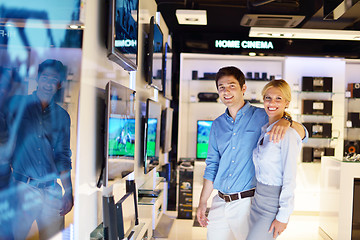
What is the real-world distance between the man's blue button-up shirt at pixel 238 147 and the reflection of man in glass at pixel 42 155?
135 centimetres

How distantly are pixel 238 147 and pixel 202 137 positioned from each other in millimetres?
3963

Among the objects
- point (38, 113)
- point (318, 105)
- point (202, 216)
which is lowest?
point (202, 216)

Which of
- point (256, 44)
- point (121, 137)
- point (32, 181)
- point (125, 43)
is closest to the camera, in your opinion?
point (32, 181)

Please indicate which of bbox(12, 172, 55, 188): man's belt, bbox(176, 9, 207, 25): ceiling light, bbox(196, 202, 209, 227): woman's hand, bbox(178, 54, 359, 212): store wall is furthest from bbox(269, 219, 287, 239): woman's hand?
bbox(178, 54, 359, 212): store wall

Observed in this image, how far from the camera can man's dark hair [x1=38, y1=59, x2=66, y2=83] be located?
1203 millimetres

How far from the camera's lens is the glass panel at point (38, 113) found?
1.02 metres

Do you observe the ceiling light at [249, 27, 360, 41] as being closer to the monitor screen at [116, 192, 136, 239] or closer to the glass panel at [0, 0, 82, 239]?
the monitor screen at [116, 192, 136, 239]

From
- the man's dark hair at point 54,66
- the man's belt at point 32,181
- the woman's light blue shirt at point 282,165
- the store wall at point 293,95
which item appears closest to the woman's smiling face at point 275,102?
the woman's light blue shirt at point 282,165

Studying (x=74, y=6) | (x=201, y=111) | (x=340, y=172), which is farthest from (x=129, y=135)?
(x=201, y=111)

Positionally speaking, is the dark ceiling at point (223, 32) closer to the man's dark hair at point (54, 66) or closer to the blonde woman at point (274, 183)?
the blonde woman at point (274, 183)

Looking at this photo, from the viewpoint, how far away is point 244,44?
21.1ft

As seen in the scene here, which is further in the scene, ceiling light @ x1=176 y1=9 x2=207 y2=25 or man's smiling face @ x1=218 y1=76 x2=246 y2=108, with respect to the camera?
ceiling light @ x1=176 y1=9 x2=207 y2=25

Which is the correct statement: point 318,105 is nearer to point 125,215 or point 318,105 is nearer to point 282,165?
point 282,165

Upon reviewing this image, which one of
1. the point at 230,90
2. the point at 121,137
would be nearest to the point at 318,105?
the point at 230,90
